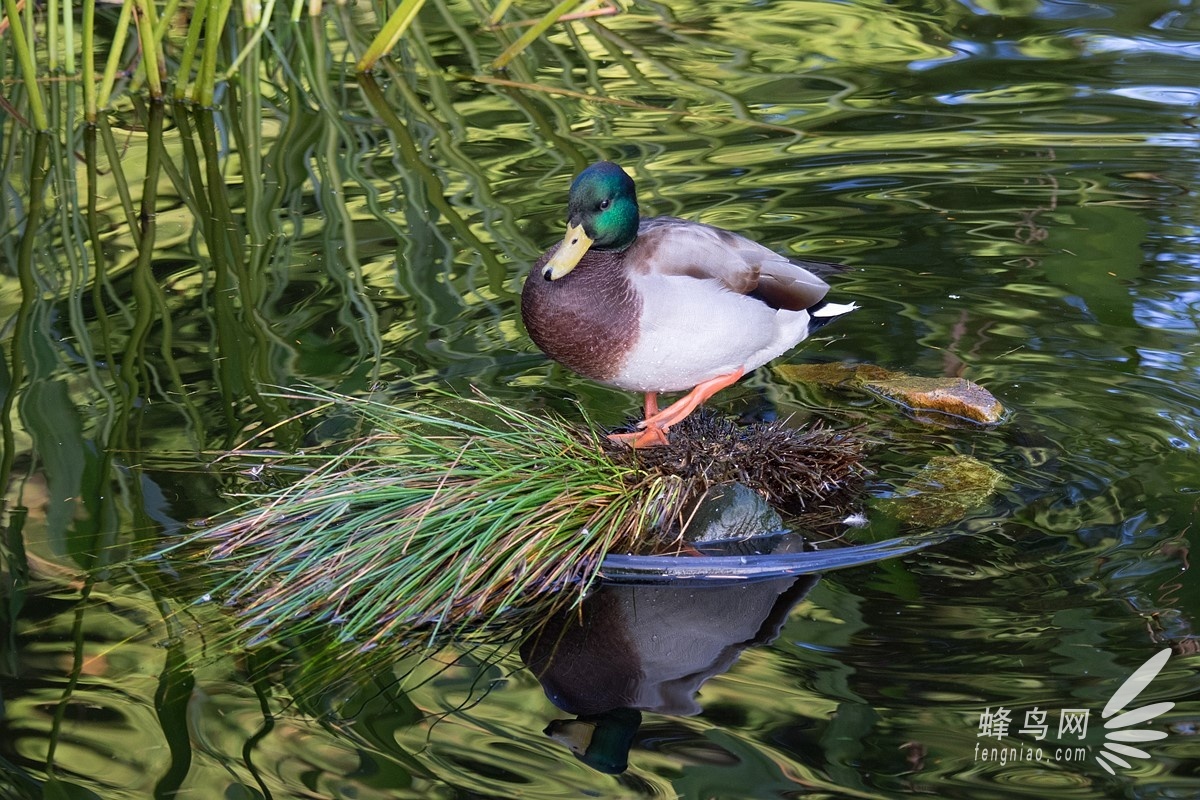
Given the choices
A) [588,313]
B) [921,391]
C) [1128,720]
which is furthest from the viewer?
[921,391]

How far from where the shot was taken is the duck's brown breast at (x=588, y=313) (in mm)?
3379

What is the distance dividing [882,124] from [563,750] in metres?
4.41

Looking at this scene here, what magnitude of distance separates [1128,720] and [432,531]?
5.06ft

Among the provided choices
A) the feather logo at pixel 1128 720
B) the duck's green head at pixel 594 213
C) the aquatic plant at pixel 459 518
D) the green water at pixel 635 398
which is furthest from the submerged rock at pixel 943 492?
the duck's green head at pixel 594 213

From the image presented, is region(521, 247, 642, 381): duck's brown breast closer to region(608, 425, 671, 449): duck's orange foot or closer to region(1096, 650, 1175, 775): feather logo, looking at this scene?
region(608, 425, 671, 449): duck's orange foot

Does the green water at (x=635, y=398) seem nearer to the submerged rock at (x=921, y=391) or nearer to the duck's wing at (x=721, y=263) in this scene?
the submerged rock at (x=921, y=391)

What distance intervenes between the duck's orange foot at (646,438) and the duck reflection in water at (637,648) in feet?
1.63

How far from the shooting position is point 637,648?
2963 millimetres

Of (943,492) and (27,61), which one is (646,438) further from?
(27,61)

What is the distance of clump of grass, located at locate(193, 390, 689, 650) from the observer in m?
3.03

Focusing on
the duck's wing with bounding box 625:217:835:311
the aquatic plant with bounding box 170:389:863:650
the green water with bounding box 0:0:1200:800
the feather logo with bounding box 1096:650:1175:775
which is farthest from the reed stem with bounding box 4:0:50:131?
the feather logo with bounding box 1096:650:1175:775

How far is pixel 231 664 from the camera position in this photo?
9.41ft

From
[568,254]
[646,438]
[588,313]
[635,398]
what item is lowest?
Result: [635,398]

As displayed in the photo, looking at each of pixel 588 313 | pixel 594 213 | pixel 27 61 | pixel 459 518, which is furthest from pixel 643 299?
pixel 27 61
